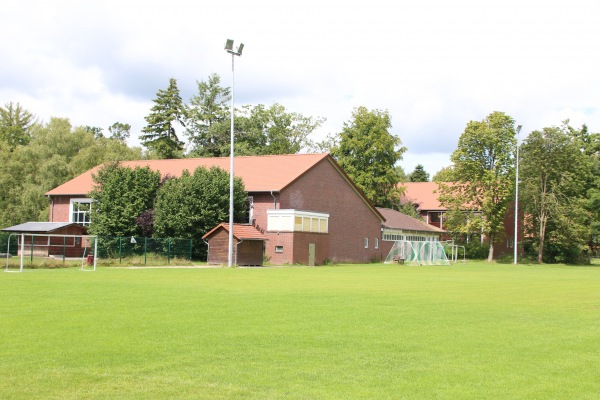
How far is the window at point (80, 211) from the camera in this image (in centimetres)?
6116

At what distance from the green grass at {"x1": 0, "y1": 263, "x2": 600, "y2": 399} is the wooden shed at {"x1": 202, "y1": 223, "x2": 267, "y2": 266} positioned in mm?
26463

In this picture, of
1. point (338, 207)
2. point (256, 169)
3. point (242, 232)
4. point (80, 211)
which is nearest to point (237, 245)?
point (242, 232)

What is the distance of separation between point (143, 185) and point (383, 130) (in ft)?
117

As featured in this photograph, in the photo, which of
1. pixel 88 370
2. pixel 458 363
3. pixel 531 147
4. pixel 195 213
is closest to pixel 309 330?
pixel 458 363

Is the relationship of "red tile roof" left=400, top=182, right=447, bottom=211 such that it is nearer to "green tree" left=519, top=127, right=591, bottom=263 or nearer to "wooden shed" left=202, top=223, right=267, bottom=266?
"green tree" left=519, top=127, right=591, bottom=263

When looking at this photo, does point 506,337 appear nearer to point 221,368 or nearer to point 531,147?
point 221,368

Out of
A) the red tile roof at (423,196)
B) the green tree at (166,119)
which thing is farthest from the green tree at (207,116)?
the red tile roof at (423,196)

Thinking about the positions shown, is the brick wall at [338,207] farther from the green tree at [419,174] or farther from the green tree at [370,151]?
the green tree at [419,174]

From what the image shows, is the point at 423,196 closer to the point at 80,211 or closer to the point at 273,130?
the point at 273,130

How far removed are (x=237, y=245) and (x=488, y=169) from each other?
37.9m

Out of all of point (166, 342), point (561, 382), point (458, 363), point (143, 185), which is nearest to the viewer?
point (561, 382)

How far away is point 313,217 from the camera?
54312mm

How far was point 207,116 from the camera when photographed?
9275 cm

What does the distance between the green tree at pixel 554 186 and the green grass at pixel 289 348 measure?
52.0 m
